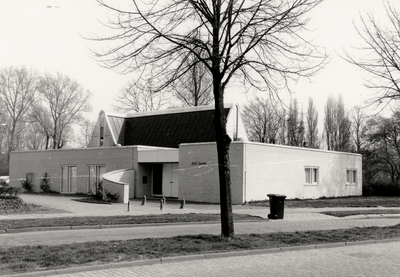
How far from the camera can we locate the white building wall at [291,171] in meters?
28.2

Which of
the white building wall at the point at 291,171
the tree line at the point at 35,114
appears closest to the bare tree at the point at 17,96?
the tree line at the point at 35,114

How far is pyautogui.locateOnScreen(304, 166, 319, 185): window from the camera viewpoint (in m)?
32.9

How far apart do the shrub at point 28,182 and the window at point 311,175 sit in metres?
21.9

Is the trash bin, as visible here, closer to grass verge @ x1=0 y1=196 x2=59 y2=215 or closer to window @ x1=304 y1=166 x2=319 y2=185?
grass verge @ x1=0 y1=196 x2=59 y2=215

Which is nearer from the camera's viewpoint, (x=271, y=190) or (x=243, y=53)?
(x=243, y=53)

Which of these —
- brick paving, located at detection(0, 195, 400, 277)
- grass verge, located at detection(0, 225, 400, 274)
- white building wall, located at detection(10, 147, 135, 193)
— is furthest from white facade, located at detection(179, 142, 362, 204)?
grass verge, located at detection(0, 225, 400, 274)

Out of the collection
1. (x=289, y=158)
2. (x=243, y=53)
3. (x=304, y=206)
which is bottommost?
(x=304, y=206)

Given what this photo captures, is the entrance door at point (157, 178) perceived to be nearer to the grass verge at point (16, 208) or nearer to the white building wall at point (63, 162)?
the white building wall at point (63, 162)

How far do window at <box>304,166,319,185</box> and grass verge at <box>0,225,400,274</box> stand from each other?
19122 millimetres

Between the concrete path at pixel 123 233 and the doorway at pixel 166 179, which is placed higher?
the doorway at pixel 166 179

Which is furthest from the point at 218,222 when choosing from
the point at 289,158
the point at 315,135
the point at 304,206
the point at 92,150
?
the point at 315,135

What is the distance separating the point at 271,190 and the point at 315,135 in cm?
3491

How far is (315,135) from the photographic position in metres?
62.4

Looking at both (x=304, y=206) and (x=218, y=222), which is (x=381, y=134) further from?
(x=218, y=222)
